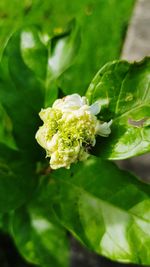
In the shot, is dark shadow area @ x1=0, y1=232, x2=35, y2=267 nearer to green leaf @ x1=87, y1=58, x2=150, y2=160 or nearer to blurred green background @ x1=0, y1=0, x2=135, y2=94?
blurred green background @ x1=0, y1=0, x2=135, y2=94

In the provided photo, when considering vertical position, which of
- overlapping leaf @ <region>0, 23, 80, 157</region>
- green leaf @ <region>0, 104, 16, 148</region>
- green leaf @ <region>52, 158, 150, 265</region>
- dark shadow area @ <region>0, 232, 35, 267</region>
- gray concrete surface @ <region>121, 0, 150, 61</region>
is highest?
overlapping leaf @ <region>0, 23, 80, 157</region>

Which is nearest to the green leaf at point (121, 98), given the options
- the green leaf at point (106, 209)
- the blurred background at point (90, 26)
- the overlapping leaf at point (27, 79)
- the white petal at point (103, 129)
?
the white petal at point (103, 129)

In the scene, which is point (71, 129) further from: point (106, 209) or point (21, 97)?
point (21, 97)

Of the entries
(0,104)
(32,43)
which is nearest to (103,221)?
(0,104)

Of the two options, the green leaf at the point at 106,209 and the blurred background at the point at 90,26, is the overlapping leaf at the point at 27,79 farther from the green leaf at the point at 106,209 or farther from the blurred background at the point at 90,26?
the blurred background at the point at 90,26

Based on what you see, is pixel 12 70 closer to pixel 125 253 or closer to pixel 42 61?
pixel 42 61

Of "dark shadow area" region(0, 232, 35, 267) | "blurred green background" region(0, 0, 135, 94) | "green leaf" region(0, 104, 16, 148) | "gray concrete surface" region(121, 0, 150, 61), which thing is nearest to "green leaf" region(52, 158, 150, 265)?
"green leaf" region(0, 104, 16, 148)
